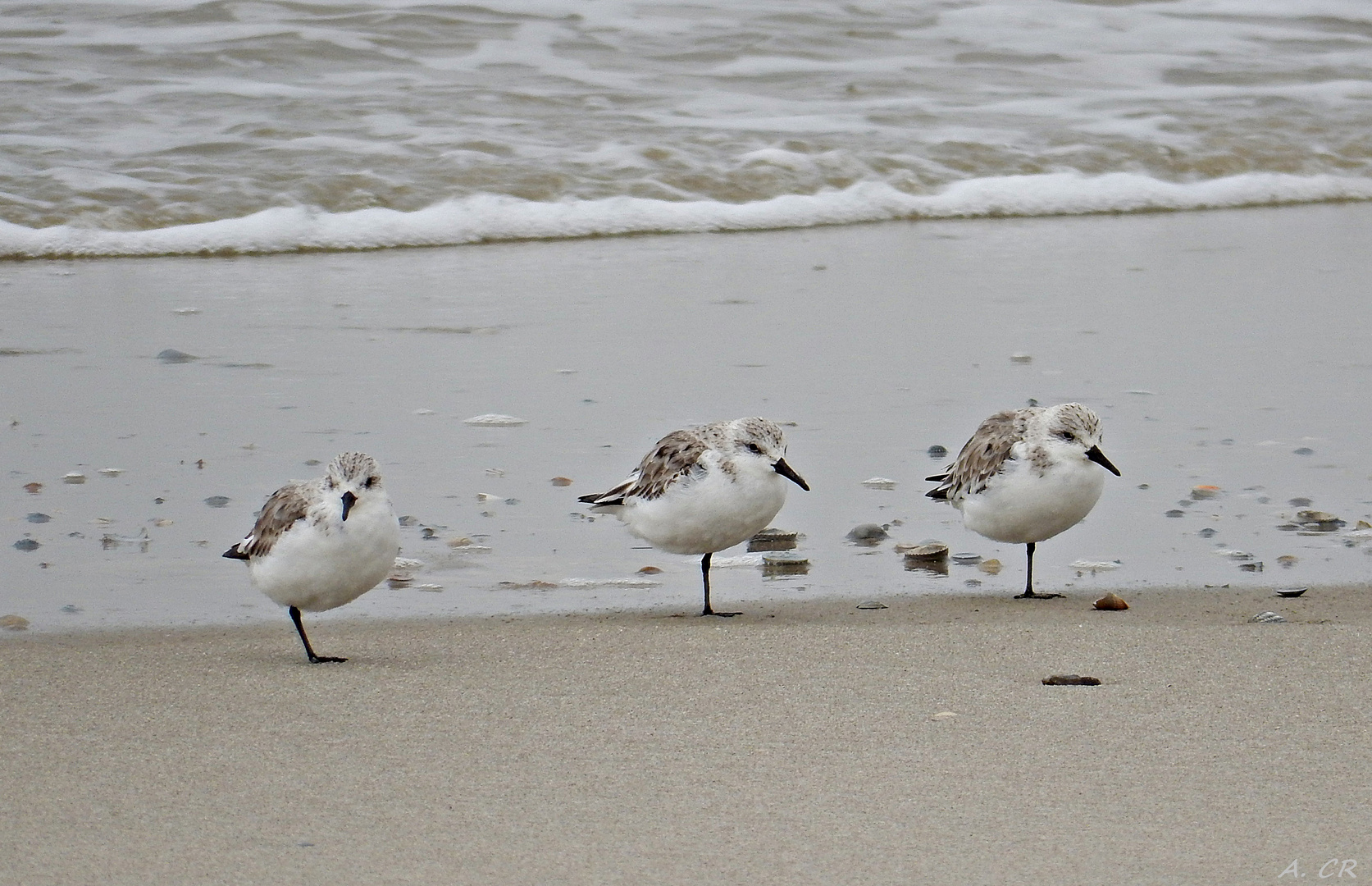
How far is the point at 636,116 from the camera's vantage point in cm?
1338

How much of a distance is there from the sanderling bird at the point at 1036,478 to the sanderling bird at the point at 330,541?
75.5 inches

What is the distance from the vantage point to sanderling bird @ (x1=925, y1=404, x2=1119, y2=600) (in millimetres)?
5250

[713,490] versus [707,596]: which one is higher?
[713,490]

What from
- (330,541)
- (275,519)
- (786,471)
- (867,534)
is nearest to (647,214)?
(867,534)

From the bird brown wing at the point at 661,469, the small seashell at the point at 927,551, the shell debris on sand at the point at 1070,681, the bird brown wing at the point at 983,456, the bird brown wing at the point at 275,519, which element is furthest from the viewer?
the small seashell at the point at 927,551

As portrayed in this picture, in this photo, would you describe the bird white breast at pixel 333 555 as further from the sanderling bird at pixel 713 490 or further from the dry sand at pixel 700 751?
the sanderling bird at pixel 713 490

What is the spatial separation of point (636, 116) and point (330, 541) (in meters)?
9.47

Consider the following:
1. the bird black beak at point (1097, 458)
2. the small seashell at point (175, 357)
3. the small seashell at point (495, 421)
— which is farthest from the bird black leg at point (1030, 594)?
the small seashell at point (175, 357)

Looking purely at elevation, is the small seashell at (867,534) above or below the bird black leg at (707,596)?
below

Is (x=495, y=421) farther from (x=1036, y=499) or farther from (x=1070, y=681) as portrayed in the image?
(x=1070, y=681)

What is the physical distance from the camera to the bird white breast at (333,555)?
436 cm

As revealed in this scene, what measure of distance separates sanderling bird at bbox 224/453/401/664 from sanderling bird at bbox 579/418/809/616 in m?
1.01

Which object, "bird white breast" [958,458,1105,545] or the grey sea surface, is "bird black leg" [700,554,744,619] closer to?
the grey sea surface

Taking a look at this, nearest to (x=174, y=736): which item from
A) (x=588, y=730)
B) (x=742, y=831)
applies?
(x=588, y=730)
